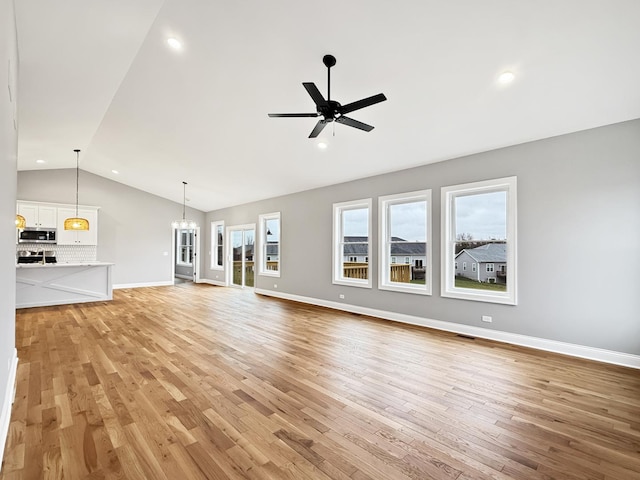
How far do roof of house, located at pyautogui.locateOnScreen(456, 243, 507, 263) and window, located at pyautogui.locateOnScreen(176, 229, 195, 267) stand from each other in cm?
1038

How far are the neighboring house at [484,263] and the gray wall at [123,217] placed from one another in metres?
9.59

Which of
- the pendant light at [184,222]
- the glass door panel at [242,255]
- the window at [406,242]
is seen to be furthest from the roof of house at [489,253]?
the pendant light at [184,222]

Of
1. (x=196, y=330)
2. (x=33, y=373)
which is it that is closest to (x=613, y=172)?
(x=196, y=330)

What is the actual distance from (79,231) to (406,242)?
30.1ft

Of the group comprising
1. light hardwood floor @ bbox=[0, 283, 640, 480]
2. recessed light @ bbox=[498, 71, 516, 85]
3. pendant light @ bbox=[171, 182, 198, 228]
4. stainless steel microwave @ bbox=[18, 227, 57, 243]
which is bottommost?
light hardwood floor @ bbox=[0, 283, 640, 480]

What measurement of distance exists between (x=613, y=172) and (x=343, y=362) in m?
3.91

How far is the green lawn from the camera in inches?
185

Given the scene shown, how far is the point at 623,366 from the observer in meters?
3.59

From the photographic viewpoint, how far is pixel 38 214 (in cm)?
845

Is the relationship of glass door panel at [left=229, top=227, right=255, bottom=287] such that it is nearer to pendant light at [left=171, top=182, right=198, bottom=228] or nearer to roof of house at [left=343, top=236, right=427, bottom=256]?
pendant light at [left=171, top=182, right=198, bottom=228]

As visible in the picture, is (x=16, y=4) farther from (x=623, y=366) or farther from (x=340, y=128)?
(x=623, y=366)

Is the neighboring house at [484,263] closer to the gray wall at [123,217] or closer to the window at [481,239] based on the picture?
the window at [481,239]

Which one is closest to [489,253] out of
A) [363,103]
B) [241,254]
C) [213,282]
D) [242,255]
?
[363,103]

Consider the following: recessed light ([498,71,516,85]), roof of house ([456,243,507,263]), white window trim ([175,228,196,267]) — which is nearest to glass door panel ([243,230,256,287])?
white window trim ([175,228,196,267])
